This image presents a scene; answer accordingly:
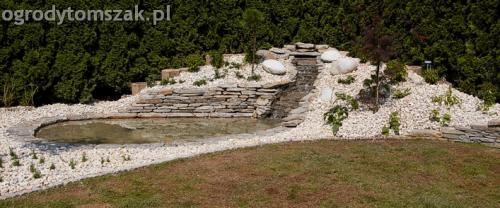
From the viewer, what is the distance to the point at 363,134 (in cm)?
1093

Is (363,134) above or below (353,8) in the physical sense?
below

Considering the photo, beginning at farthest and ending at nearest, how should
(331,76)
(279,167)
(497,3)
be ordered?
(331,76), (497,3), (279,167)

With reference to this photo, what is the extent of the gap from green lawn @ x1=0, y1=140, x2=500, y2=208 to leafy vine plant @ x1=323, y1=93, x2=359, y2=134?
169 centimetres

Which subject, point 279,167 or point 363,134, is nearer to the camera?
point 279,167

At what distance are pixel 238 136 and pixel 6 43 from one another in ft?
21.8

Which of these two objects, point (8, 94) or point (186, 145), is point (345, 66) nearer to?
point (186, 145)

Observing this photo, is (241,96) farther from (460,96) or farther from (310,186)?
(310,186)

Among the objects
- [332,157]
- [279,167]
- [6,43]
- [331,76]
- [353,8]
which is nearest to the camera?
[279,167]

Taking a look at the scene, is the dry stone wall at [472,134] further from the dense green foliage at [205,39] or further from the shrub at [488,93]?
the dense green foliage at [205,39]

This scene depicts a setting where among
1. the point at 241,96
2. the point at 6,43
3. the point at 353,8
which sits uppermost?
the point at 353,8

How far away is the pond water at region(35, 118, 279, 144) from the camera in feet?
36.3

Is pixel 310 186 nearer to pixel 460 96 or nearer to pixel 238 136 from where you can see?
pixel 238 136

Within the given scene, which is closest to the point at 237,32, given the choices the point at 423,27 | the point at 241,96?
the point at 241,96

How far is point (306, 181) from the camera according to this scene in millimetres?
7793
